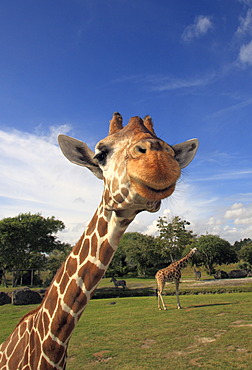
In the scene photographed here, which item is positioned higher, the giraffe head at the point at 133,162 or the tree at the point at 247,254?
the giraffe head at the point at 133,162

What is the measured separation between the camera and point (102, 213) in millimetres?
2623

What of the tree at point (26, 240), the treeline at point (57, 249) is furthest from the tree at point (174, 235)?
the tree at point (26, 240)

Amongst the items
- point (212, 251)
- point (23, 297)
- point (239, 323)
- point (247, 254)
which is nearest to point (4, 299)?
point (23, 297)

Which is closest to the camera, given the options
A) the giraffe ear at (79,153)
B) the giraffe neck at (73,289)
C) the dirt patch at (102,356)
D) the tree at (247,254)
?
the giraffe neck at (73,289)

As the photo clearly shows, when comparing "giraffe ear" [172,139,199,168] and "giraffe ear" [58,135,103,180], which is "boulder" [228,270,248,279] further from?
"giraffe ear" [58,135,103,180]

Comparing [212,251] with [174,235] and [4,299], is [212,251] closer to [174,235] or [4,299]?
[174,235]

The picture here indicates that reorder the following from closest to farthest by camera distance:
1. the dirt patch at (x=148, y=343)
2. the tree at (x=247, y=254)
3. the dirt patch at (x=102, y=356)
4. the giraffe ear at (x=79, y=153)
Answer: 1. the giraffe ear at (x=79, y=153)
2. the dirt patch at (x=102, y=356)
3. the dirt patch at (x=148, y=343)
4. the tree at (x=247, y=254)

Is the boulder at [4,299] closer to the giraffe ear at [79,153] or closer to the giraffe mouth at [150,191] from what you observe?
the giraffe ear at [79,153]

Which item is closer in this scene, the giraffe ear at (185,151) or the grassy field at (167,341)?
the giraffe ear at (185,151)

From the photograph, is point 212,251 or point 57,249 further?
point 212,251

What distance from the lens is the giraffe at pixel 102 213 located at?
1.91 meters

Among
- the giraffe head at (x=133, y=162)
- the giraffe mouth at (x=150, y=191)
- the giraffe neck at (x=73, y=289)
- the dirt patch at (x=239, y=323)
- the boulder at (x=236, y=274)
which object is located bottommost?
the boulder at (x=236, y=274)

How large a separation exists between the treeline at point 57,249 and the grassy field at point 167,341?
20.3 metres

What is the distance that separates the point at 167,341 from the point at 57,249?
122ft
